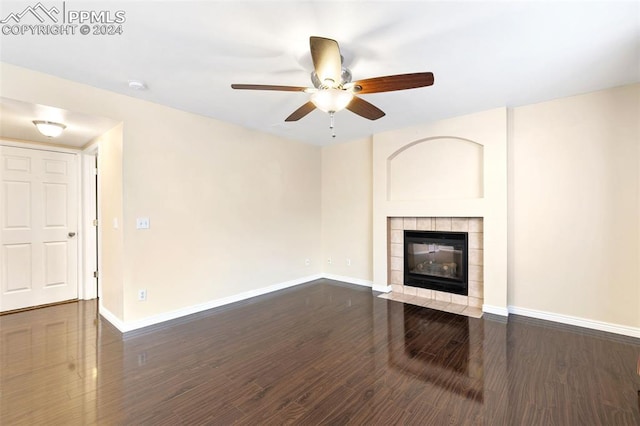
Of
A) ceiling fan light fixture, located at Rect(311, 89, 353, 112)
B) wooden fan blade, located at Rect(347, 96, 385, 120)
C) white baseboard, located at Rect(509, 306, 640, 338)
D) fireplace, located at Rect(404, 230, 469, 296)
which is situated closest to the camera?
ceiling fan light fixture, located at Rect(311, 89, 353, 112)

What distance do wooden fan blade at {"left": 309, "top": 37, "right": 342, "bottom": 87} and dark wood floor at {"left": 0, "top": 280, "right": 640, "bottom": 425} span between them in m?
2.28

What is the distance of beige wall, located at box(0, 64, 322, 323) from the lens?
9.98 feet

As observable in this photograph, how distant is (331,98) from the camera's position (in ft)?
6.81

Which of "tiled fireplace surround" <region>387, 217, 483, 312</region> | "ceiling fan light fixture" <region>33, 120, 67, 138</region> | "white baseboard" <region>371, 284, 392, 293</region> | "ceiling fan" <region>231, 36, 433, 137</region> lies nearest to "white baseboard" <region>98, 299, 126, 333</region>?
"ceiling fan light fixture" <region>33, 120, 67, 138</region>

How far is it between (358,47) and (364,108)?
468 mm

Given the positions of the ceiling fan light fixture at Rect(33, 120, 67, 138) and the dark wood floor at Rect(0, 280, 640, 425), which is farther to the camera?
the ceiling fan light fixture at Rect(33, 120, 67, 138)

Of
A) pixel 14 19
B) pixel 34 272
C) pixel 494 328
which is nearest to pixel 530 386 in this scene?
pixel 494 328

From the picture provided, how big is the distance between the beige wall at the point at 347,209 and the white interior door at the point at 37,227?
13.0 ft

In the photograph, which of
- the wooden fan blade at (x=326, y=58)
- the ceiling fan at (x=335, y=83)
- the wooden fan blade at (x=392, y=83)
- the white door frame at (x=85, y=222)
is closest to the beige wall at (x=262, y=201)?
the white door frame at (x=85, y=222)

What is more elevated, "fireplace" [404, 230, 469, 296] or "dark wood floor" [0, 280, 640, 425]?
"fireplace" [404, 230, 469, 296]

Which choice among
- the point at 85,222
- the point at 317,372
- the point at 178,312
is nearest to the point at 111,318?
the point at 178,312

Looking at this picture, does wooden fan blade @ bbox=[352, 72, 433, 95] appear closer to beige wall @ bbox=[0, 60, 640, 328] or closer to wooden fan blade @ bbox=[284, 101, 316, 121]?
wooden fan blade @ bbox=[284, 101, 316, 121]

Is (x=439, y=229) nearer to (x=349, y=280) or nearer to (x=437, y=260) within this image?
(x=437, y=260)

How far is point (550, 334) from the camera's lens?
2.89m
